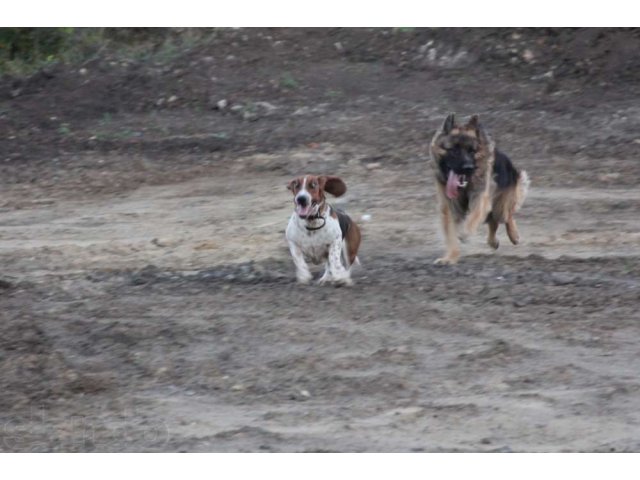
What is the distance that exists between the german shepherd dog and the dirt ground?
14.7 inches

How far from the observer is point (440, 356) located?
8539 mm

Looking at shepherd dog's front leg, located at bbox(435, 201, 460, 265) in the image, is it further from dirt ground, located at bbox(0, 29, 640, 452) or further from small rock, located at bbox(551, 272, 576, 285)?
small rock, located at bbox(551, 272, 576, 285)

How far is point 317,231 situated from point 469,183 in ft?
5.60

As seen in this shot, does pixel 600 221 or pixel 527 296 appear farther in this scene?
pixel 600 221

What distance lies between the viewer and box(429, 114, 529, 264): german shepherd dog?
10.9m

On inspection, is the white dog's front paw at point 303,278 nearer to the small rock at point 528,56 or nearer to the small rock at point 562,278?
the small rock at point 562,278

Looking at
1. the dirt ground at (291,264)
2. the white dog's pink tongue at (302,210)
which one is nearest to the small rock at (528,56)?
the dirt ground at (291,264)

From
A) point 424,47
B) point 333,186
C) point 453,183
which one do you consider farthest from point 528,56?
point 333,186

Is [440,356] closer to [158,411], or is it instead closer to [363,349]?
[363,349]

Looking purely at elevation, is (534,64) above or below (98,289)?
above

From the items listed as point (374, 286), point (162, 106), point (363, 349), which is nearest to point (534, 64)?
point (162, 106)

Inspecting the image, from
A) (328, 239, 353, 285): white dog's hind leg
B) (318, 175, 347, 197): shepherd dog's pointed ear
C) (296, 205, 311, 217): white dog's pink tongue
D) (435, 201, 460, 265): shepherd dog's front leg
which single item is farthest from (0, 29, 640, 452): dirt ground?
(318, 175, 347, 197): shepherd dog's pointed ear

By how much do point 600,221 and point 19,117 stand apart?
8.08 meters

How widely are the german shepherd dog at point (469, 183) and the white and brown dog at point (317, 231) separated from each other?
1.18m
